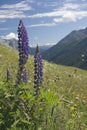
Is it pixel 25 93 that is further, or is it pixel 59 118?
pixel 59 118

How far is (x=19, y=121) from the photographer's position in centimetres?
631

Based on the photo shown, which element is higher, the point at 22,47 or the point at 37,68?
the point at 22,47

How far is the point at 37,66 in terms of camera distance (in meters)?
7.61

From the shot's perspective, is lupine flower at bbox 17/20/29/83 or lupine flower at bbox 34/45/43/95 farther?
lupine flower at bbox 17/20/29/83

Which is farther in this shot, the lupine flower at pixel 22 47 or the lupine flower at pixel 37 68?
the lupine flower at pixel 22 47

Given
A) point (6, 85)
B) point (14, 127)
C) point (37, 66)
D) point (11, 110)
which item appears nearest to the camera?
point (14, 127)

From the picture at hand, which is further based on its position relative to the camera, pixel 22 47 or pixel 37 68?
pixel 22 47

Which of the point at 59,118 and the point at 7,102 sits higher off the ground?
the point at 7,102

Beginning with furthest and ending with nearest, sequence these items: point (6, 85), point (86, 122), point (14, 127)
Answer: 1. point (86, 122)
2. point (6, 85)
3. point (14, 127)

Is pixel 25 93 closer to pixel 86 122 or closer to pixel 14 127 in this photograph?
pixel 14 127

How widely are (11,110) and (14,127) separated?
568 mm

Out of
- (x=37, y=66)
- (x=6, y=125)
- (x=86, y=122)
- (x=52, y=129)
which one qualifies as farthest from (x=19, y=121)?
(x=86, y=122)

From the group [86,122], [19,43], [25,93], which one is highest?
[19,43]

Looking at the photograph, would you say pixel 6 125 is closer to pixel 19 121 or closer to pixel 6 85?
pixel 19 121
